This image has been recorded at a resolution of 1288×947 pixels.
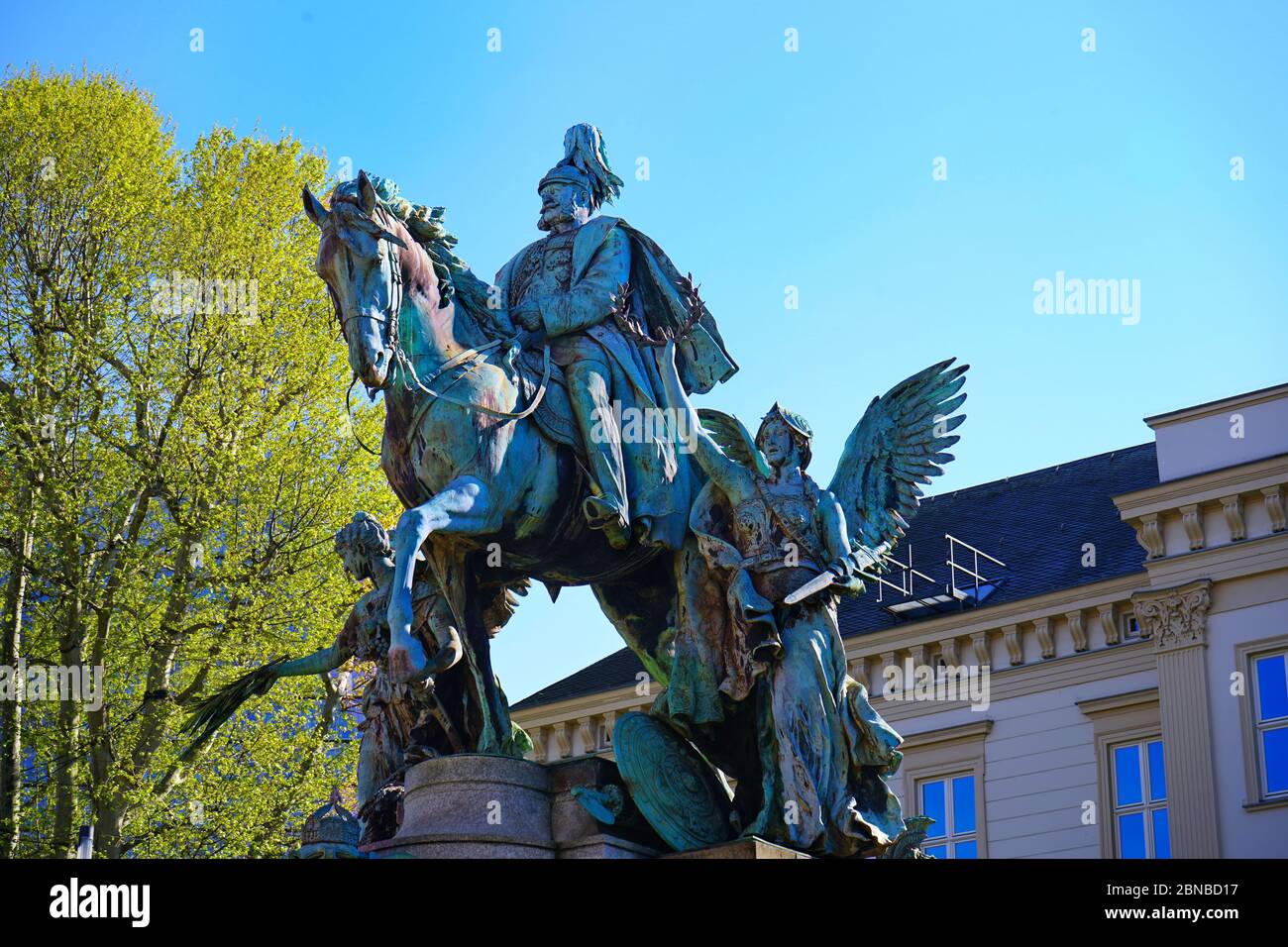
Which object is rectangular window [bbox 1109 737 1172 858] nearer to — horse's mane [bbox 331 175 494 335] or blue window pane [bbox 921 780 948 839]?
blue window pane [bbox 921 780 948 839]

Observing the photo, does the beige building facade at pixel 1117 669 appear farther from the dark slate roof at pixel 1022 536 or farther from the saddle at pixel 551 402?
the saddle at pixel 551 402

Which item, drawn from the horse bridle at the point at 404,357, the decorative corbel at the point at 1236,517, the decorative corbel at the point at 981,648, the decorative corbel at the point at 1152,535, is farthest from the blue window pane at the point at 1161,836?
the horse bridle at the point at 404,357

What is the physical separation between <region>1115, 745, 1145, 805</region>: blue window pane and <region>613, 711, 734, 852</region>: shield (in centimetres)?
2081

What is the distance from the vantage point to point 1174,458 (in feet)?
106

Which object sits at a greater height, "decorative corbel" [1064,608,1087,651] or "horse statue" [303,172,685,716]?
"decorative corbel" [1064,608,1087,651]

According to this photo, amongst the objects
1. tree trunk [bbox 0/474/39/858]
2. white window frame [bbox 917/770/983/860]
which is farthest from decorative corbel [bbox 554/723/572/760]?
tree trunk [bbox 0/474/39/858]

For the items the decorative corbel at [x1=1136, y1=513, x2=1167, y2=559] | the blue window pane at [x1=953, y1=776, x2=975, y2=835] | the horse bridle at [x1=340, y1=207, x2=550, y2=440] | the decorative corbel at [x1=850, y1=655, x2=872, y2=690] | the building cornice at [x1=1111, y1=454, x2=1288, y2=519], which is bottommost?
the blue window pane at [x1=953, y1=776, x2=975, y2=835]

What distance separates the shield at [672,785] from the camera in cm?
1115

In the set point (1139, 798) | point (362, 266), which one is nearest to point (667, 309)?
point (362, 266)

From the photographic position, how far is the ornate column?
29469 millimetres

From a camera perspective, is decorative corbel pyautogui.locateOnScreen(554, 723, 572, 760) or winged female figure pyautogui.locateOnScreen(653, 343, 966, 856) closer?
winged female figure pyautogui.locateOnScreen(653, 343, 966, 856)

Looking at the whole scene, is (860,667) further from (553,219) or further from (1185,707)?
(553,219)

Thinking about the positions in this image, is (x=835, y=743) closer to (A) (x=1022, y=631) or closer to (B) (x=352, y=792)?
(B) (x=352, y=792)

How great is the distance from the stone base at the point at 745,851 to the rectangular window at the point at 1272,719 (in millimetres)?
20099
